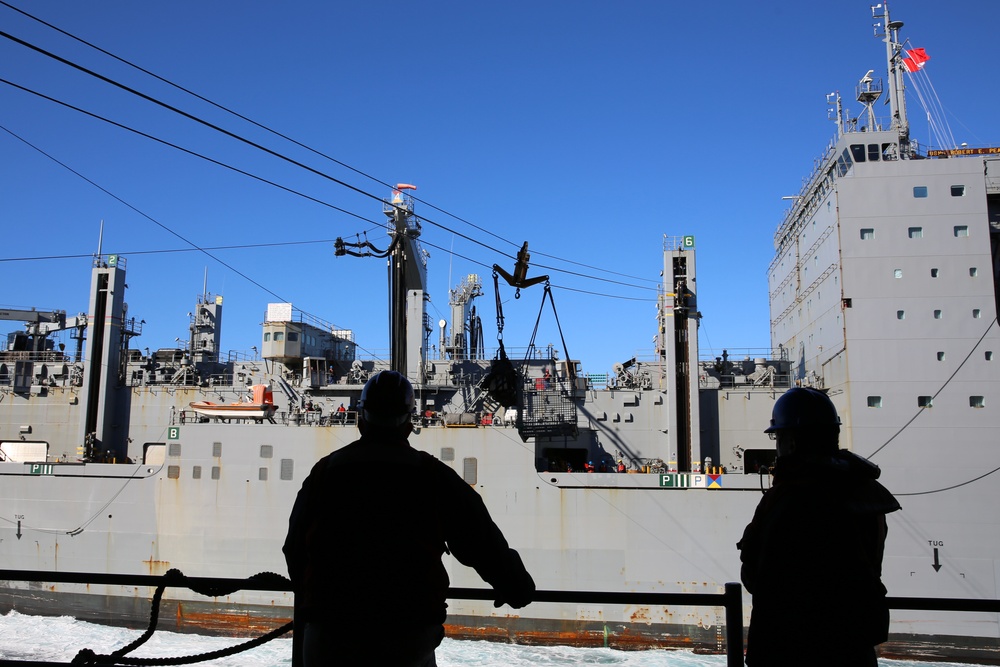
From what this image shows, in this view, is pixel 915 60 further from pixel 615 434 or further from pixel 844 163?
pixel 615 434

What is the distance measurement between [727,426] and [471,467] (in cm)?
766

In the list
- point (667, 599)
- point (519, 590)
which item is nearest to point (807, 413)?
point (667, 599)

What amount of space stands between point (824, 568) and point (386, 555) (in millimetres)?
1333

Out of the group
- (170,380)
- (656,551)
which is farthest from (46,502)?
(656,551)

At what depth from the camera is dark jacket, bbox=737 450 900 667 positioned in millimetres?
2008

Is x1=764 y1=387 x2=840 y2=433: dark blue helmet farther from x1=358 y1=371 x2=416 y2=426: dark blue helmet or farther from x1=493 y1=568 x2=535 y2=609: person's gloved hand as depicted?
x1=358 y1=371 x2=416 y2=426: dark blue helmet

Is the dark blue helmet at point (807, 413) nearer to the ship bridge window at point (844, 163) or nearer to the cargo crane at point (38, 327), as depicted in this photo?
the ship bridge window at point (844, 163)

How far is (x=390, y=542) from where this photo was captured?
194cm

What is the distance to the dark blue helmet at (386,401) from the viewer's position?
2.22 metres

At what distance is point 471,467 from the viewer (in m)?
16.9

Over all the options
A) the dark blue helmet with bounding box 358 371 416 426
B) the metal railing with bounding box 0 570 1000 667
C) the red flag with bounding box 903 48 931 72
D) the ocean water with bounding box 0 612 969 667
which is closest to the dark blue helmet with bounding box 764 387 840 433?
the metal railing with bounding box 0 570 1000 667

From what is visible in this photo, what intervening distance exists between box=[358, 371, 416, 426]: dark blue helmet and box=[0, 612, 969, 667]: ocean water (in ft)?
42.4

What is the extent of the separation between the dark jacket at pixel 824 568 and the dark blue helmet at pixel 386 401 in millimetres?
1247

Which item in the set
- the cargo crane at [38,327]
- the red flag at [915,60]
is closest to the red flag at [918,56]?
the red flag at [915,60]
